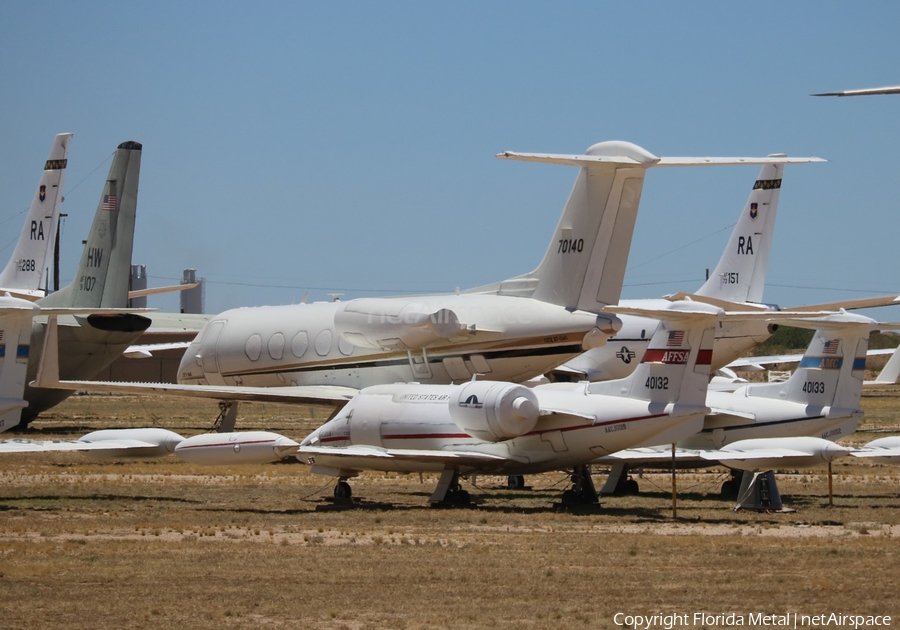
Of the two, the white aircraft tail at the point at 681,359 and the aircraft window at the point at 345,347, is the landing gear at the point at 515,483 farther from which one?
the aircraft window at the point at 345,347

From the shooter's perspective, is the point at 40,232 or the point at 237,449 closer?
the point at 237,449

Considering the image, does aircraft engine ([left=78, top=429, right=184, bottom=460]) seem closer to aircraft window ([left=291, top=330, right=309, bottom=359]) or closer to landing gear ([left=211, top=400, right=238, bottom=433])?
aircraft window ([left=291, top=330, right=309, bottom=359])

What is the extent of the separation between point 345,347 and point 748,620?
21.2 meters

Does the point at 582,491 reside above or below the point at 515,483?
above

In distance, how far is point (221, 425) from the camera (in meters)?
34.8

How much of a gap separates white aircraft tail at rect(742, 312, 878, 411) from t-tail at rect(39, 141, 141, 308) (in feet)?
65.7

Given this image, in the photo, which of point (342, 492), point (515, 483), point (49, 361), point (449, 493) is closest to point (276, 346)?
point (515, 483)

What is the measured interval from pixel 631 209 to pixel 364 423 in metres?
8.82

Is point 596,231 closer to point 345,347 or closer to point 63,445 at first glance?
point 345,347

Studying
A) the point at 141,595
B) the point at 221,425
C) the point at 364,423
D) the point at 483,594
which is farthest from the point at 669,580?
the point at 221,425

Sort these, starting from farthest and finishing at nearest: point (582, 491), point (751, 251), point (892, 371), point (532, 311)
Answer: point (751, 251), point (892, 371), point (532, 311), point (582, 491)

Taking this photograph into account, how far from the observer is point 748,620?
11891mm

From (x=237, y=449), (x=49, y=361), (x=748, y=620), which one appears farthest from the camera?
(x=237, y=449)

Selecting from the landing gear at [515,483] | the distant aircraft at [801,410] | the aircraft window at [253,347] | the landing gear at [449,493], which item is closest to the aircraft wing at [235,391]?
the aircraft window at [253,347]
